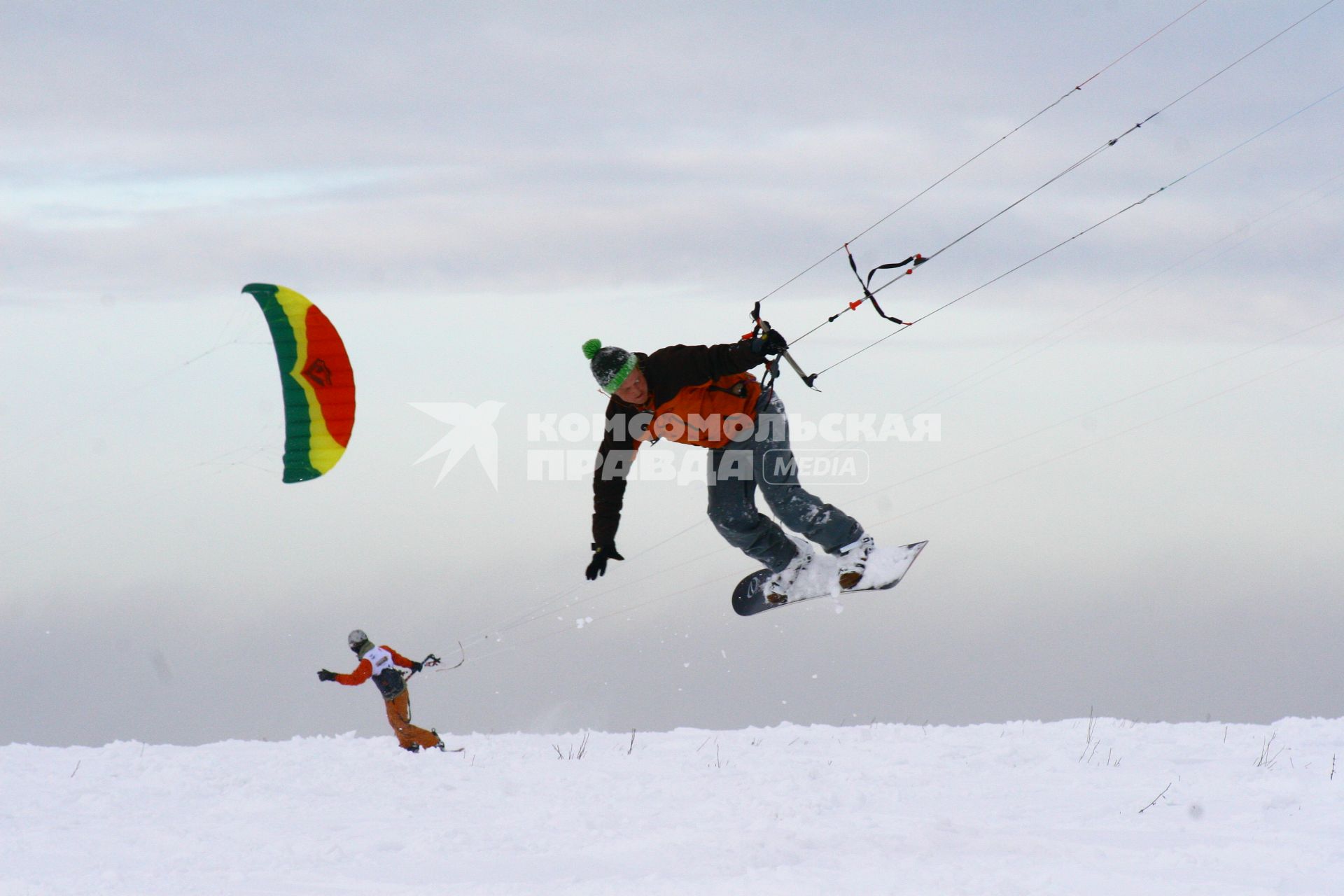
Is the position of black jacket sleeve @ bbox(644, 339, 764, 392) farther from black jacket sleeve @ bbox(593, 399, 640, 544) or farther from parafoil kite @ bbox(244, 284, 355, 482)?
parafoil kite @ bbox(244, 284, 355, 482)

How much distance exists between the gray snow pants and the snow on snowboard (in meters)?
0.23

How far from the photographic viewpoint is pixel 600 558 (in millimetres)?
8547

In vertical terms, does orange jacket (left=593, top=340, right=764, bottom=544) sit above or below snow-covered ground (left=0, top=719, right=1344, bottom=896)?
above

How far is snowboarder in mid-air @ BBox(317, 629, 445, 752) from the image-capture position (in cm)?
1246

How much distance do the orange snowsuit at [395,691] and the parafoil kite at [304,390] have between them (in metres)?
2.64

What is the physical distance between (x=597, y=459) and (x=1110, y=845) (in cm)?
448

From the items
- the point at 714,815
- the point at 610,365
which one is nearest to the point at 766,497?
the point at 610,365

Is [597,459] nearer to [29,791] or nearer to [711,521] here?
[711,521]

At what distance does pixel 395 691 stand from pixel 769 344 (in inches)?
283

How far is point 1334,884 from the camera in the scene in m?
6.57

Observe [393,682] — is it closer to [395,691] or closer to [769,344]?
[395,691]

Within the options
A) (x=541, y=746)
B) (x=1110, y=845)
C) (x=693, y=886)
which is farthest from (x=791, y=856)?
(x=541, y=746)

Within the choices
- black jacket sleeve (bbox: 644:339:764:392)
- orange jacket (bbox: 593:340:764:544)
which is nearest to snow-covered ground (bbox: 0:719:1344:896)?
orange jacket (bbox: 593:340:764:544)

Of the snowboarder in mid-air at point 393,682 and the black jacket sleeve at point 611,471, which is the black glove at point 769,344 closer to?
the black jacket sleeve at point 611,471
